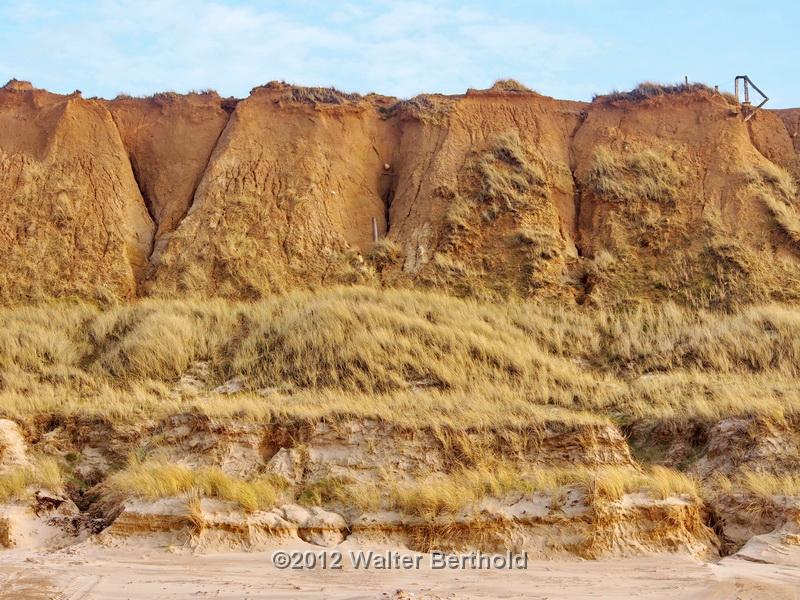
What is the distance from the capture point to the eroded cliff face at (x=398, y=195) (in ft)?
58.1

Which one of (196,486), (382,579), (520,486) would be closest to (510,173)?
(520,486)

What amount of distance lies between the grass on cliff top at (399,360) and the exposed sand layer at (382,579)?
285 centimetres

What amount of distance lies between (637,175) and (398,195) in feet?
17.1

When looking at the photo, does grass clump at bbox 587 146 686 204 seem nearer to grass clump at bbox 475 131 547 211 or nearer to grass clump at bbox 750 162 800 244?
grass clump at bbox 475 131 547 211

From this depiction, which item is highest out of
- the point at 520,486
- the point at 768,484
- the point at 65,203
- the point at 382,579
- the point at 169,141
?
the point at 169,141

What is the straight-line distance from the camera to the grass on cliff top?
12477mm

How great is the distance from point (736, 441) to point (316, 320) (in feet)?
23.4

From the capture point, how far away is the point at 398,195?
65.6ft

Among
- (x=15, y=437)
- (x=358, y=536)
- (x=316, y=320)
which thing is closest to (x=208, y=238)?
(x=316, y=320)

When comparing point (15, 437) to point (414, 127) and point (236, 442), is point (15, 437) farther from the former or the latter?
point (414, 127)

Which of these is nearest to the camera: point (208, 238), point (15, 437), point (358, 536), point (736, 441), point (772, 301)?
point (358, 536)

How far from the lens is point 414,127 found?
69.1 ft

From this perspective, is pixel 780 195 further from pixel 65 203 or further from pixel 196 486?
pixel 65 203

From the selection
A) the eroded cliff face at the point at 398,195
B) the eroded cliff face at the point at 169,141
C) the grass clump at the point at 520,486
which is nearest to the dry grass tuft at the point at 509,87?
the eroded cliff face at the point at 398,195
